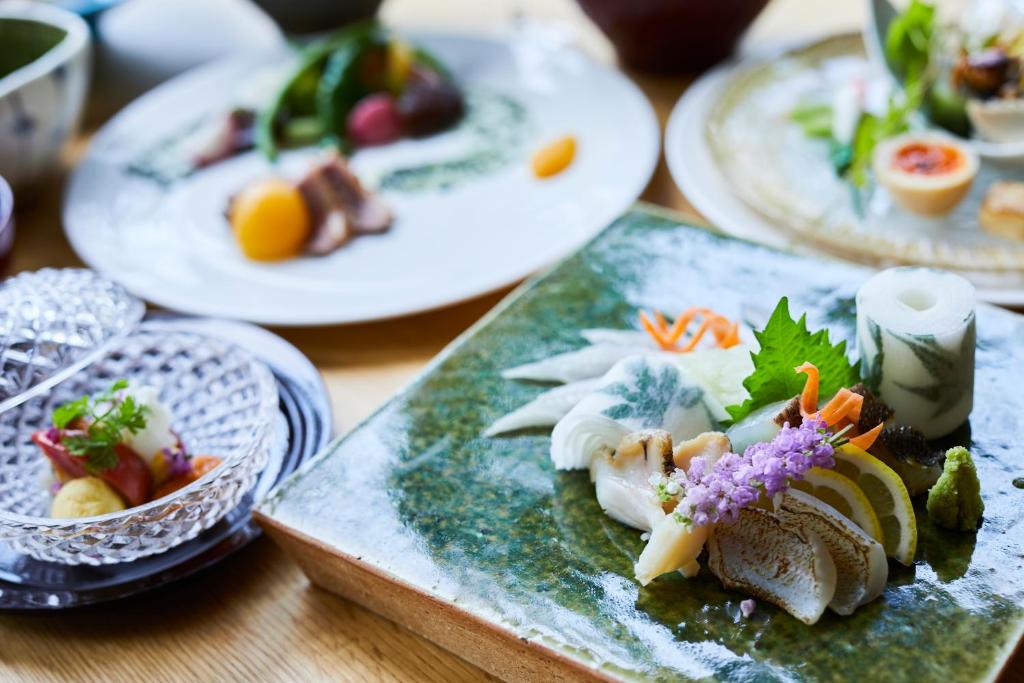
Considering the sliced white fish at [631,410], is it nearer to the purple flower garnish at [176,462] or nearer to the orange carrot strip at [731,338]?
the orange carrot strip at [731,338]

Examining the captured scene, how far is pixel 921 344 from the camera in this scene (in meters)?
1.27

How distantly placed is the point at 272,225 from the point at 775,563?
1.32m

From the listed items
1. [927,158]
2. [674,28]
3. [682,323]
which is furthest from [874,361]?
[674,28]

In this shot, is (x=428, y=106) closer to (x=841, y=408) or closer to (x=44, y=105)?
(x=44, y=105)

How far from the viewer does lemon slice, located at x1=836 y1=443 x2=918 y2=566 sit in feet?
3.84

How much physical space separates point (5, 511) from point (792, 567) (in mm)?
938

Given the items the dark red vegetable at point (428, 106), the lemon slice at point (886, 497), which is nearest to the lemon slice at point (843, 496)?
the lemon slice at point (886, 497)

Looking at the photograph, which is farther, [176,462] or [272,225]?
[272,225]

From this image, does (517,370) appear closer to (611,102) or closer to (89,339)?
(89,339)

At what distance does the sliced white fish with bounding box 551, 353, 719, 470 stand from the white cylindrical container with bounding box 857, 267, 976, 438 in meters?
0.21

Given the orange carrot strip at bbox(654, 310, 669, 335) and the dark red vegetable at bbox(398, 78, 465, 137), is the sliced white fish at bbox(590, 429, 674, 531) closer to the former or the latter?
the orange carrot strip at bbox(654, 310, 669, 335)

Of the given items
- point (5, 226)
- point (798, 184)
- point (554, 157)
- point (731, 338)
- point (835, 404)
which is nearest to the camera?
point (835, 404)

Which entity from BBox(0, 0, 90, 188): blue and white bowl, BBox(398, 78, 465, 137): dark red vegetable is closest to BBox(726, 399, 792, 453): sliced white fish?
BBox(398, 78, 465, 137): dark red vegetable

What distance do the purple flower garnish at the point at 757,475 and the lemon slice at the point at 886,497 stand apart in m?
0.05
